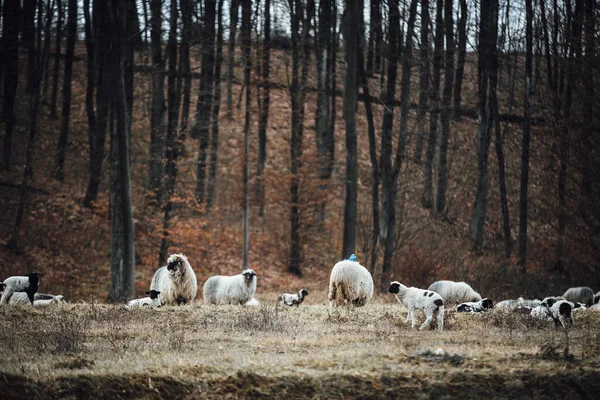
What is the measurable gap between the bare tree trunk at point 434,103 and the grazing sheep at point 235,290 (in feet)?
41.9

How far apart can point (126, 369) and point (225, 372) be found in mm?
1289

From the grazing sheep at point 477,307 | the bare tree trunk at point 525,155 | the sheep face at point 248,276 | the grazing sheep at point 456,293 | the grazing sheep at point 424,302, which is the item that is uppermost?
the bare tree trunk at point 525,155

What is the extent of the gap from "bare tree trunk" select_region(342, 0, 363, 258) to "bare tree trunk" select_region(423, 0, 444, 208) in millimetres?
4931

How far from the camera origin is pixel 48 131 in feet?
117

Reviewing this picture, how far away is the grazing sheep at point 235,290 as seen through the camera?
58.3 feet

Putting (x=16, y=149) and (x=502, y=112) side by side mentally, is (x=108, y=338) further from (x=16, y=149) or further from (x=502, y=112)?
(x=502, y=112)

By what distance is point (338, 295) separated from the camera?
611 inches

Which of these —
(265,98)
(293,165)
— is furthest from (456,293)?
(265,98)

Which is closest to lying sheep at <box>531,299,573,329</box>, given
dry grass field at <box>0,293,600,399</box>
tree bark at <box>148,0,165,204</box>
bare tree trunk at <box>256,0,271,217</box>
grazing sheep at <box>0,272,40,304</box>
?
dry grass field at <box>0,293,600,399</box>

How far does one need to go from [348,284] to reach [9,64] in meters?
22.3

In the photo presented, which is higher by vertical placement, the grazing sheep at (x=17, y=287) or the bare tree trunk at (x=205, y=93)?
the bare tree trunk at (x=205, y=93)

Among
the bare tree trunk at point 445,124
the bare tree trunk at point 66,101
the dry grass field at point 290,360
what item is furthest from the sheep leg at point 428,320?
the bare tree trunk at point 66,101

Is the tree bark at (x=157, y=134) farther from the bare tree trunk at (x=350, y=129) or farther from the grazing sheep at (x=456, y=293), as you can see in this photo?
the grazing sheep at (x=456, y=293)

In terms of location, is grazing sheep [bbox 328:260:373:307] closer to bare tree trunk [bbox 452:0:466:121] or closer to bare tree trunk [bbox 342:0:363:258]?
bare tree trunk [bbox 342:0:363:258]
